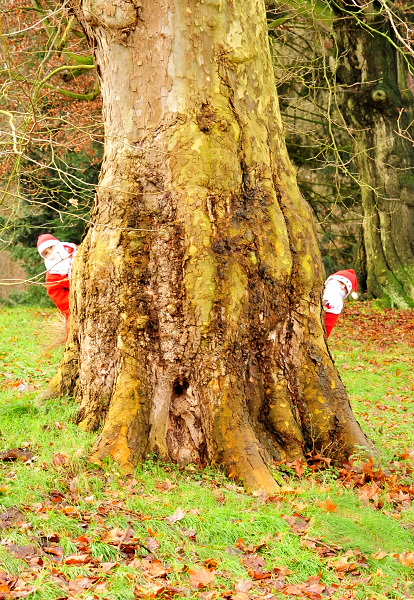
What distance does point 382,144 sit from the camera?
1537cm

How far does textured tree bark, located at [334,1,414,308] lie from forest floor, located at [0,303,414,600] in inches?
432

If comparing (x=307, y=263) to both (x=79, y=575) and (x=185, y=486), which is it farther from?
(x=79, y=575)

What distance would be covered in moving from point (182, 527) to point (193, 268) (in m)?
1.92

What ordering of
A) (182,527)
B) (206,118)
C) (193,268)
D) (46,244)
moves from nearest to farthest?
(182,527)
(193,268)
(206,118)
(46,244)

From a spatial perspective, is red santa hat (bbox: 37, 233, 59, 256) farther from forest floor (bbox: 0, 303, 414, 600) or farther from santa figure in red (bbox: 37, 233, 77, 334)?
forest floor (bbox: 0, 303, 414, 600)

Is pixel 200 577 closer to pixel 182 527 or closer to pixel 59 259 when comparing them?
pixel 182 527

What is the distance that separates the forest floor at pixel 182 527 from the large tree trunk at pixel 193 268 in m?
0.29

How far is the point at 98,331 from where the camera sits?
4895 millimetres

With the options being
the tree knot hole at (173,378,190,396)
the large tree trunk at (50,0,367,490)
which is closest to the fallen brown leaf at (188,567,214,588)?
the large tree trunk at (50,0,367,490)

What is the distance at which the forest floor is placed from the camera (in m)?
3.13

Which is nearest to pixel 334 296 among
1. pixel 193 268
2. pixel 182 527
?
pixel 193 268

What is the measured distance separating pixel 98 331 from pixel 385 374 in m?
6.98

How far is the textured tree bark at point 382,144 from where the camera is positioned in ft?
49.6

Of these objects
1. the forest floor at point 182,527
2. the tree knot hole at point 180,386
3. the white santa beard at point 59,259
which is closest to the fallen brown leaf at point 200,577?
the forest floor at point 182,527
